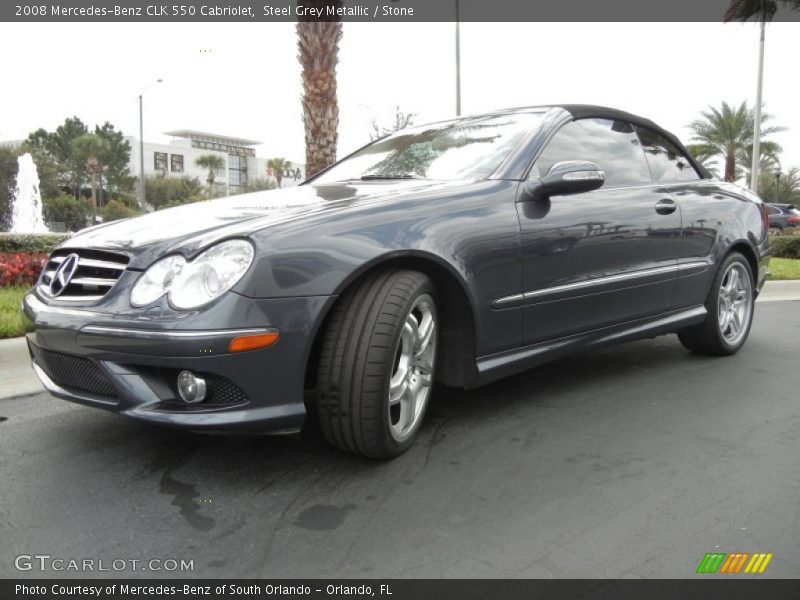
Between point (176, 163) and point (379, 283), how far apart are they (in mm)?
106259

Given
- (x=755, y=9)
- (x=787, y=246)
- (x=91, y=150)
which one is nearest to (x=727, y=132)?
(x=755, y=9)

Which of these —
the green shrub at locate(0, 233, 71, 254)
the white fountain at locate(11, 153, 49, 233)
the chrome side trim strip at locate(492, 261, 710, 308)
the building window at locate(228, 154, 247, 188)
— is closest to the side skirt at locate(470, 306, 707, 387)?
the chrome side trim strip at locate(492, 261, 710, 308)

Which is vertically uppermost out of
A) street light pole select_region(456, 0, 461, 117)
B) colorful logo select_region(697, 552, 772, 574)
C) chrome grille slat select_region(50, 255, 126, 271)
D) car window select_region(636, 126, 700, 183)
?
street light pole select_region(456, 0, 461, 117)

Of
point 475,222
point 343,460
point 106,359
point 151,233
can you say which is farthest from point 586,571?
point 151,233

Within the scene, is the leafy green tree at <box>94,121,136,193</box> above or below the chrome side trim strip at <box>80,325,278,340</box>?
above

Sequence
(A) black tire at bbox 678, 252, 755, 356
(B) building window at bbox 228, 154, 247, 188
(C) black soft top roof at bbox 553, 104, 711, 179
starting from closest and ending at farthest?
(C) black soft top roof at bbox 553, 104, 711, 179
(A) black tire at bbox 678, 252, 755, 356
(B) building window at bbox 228, 154, 247, 188

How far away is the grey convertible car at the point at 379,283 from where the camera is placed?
2.50m

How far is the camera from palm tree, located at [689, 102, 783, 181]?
1395 inches

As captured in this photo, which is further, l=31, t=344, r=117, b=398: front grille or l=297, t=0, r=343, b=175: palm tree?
l=297, t=0, r=343, b=175: palm tree

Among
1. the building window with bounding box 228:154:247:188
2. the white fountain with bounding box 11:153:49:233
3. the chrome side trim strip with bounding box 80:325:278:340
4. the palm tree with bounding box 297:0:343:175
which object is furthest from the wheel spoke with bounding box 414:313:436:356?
the building window with bounding box 228:154:247:188

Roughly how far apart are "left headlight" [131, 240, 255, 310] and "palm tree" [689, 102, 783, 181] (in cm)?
3645

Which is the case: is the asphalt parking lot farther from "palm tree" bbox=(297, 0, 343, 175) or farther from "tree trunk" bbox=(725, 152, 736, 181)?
"tree trunk" bbox=(725, 152, 736, 181)

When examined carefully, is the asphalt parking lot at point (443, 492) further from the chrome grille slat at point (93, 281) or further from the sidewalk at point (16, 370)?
the chrome grille slat at point (93, 281)

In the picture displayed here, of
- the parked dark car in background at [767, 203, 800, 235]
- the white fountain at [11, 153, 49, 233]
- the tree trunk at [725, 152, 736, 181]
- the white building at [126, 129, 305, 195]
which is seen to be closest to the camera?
the parked dark car in background at [767, 203, 800, 235]
